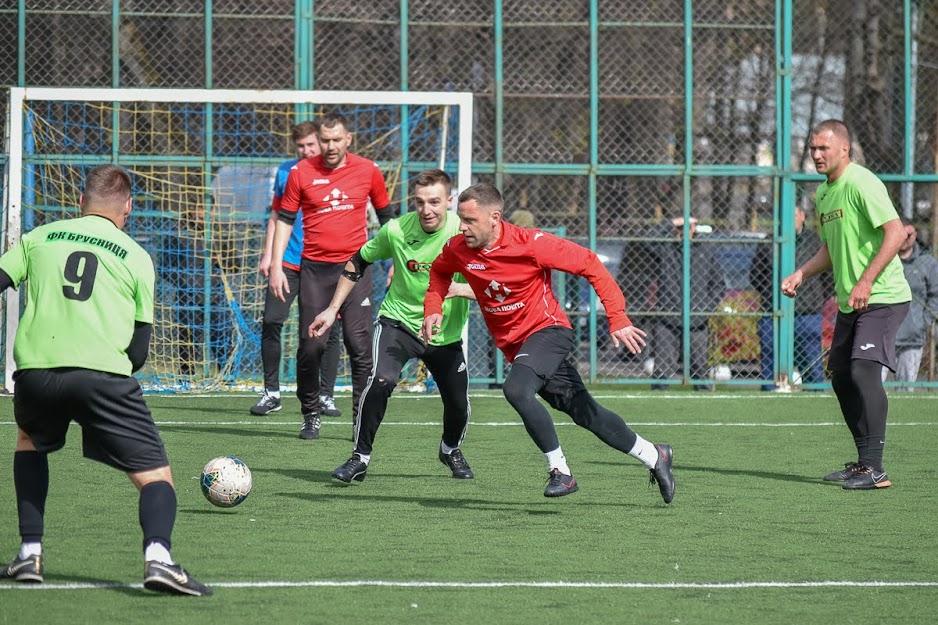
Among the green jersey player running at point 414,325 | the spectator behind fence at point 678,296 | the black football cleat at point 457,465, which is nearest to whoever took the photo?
the green jersey player running at point 414,325

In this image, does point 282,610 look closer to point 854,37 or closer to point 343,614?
point 343,614

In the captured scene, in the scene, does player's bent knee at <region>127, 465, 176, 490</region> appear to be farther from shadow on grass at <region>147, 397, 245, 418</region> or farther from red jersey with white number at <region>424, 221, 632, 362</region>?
shadow on grass at <region>147, 397, 245, 418</region>

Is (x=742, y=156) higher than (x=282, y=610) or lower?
higher

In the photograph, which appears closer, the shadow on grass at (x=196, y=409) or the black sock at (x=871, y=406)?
the black sock at (x=871, y=406)

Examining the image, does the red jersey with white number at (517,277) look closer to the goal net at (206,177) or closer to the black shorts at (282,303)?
the black shorts at (282,303)

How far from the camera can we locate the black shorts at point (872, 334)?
795cm

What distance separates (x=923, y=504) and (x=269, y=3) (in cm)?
927

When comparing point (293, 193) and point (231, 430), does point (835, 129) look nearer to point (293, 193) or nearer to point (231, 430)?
point (293, 193)

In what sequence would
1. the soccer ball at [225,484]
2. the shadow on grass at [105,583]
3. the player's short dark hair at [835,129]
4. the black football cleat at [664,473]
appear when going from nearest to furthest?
the shadow on grass at [105,583] → the soccer ball at [225,484] → the black football cleat at [664,473] → the player's short dark hair at [835,129]

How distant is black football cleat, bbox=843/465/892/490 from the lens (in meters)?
7.96

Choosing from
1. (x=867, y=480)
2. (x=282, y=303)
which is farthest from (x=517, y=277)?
(x=282, y=303)

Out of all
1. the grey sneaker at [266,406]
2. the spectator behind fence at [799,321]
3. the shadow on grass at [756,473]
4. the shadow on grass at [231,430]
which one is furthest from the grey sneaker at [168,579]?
the spectator behind fence at [799,321]

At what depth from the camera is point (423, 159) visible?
47.5 feet

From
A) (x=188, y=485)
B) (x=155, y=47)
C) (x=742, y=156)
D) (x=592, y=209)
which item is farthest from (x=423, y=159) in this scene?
(x=188, y=485)
